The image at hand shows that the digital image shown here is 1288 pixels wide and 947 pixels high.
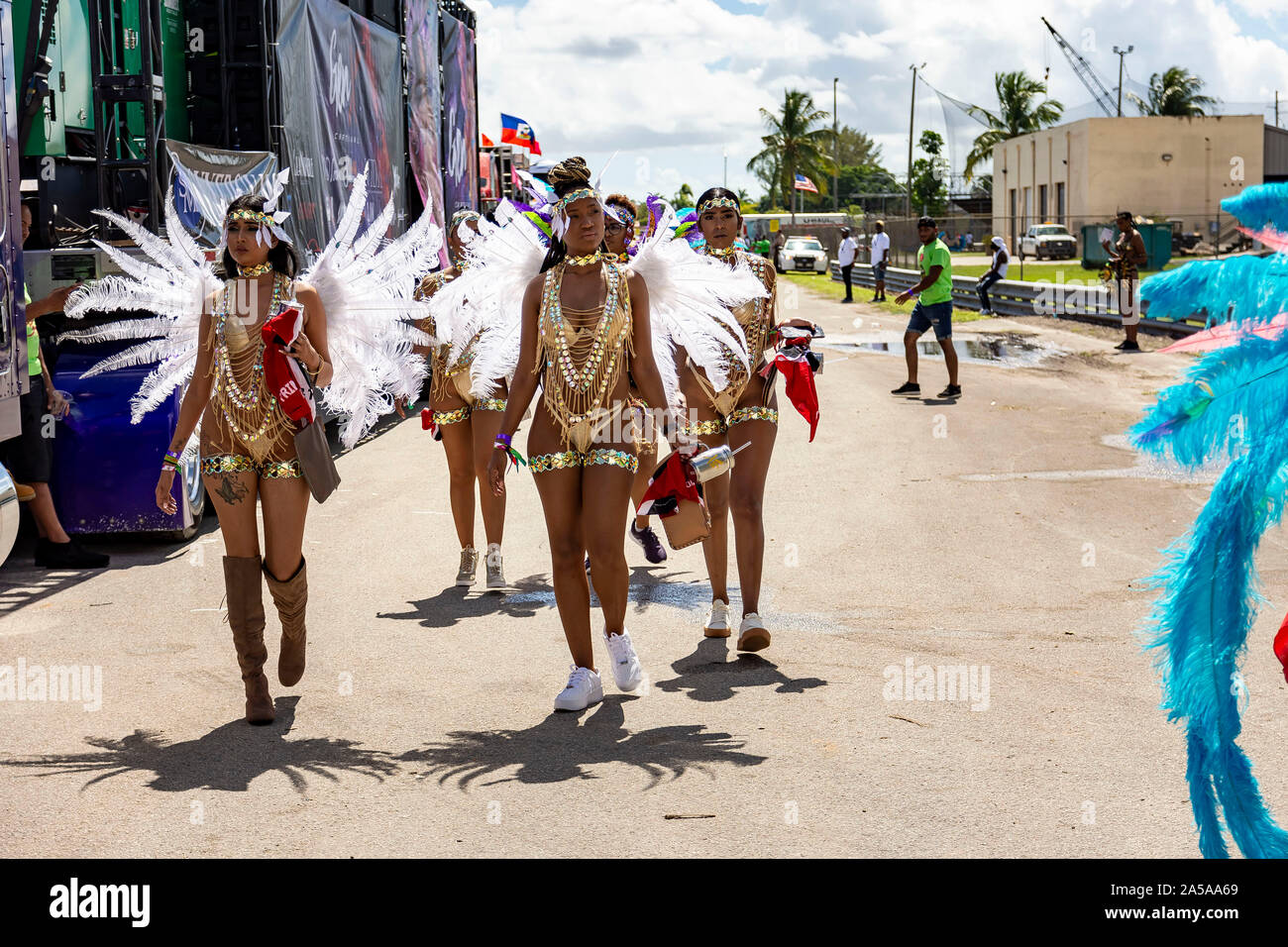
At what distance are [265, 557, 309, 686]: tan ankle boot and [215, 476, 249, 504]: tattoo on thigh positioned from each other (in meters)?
0.31

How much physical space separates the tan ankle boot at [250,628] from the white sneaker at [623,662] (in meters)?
1.33

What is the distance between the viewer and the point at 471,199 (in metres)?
21.1

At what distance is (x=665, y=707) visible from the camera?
18.6 feet

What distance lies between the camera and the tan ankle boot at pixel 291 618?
5633mm

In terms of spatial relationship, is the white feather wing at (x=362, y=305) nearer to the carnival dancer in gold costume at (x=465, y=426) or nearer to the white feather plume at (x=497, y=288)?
the white feather plume at (x=497, y=288)

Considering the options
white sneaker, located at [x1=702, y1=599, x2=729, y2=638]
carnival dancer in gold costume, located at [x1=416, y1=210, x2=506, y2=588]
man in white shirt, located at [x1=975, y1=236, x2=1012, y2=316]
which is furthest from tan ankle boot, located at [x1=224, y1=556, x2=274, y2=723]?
man in white shirt, located at [x1=975, y1=236, x2=1012, y2=316]

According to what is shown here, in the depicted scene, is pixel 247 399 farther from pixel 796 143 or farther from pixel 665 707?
pixel 796 143

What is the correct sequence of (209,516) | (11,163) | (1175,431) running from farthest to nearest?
(209,516) < (11,163) < (1175,431)

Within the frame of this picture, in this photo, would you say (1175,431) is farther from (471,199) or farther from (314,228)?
(471,199)

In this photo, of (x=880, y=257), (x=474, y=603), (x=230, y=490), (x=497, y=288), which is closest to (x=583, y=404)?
(x=497, y=288)

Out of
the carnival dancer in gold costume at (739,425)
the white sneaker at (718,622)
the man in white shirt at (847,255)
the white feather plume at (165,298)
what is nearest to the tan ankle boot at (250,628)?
the white feather plume at (165,298)

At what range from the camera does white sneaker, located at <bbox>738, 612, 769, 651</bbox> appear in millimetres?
6246

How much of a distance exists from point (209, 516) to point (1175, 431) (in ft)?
26.9
